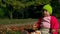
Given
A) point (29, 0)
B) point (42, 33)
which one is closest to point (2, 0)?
point (29, 0)

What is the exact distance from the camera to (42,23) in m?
6.18

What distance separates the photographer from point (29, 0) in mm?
33031

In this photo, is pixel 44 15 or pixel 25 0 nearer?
pixel 44 15

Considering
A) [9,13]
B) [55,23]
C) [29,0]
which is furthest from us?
[9,13]

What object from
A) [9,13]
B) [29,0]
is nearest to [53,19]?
[29,0]

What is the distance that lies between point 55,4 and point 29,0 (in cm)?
1654

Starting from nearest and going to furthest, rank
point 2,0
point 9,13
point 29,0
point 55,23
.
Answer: point 55,23 < point 2,0 < point 29,0 < point 9,13

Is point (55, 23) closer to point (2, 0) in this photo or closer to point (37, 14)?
point (2, 0)

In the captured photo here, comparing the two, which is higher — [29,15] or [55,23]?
[55,23]

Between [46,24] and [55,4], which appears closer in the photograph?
[46,24]

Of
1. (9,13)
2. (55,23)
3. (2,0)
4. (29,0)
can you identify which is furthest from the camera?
(9,13)

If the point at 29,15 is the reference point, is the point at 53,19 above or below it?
above

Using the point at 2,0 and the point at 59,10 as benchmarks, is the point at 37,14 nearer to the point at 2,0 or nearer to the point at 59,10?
the point at 59,10

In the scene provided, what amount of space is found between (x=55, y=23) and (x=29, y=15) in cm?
4397
